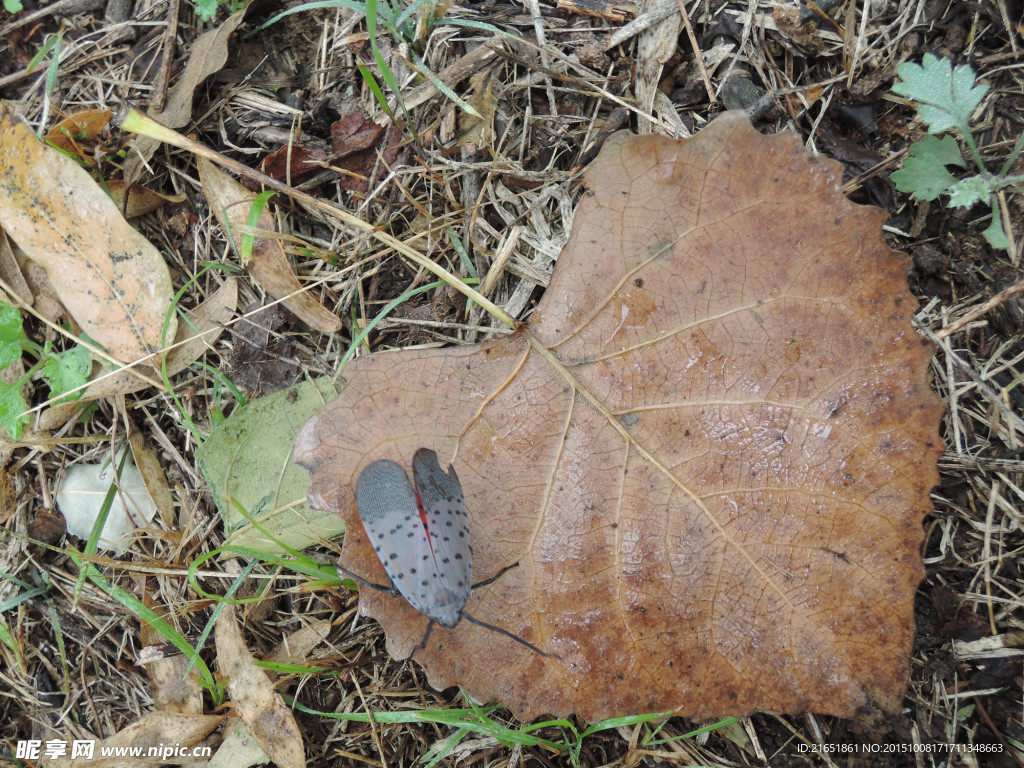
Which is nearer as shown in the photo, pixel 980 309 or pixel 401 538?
→ pixel 401 538

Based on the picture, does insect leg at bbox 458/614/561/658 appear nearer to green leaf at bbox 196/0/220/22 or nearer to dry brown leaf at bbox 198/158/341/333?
dry brown leaf at bbox 198/158/341/333

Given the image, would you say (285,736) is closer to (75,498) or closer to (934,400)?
(75,498)

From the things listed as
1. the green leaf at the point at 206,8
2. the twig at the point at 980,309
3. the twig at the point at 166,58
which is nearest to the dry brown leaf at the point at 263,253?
the twig at the point at 166,58

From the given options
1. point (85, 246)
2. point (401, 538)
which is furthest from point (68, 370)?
point (401, 538)

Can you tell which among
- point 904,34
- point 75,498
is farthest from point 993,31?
point 75,498

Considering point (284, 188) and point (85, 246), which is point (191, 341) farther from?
point (284, 188)

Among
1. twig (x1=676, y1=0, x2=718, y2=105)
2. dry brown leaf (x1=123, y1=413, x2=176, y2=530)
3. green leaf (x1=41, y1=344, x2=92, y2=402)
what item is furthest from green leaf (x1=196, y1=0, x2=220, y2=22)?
twig (x1=676, y1=0, x2=718, y2=105)
